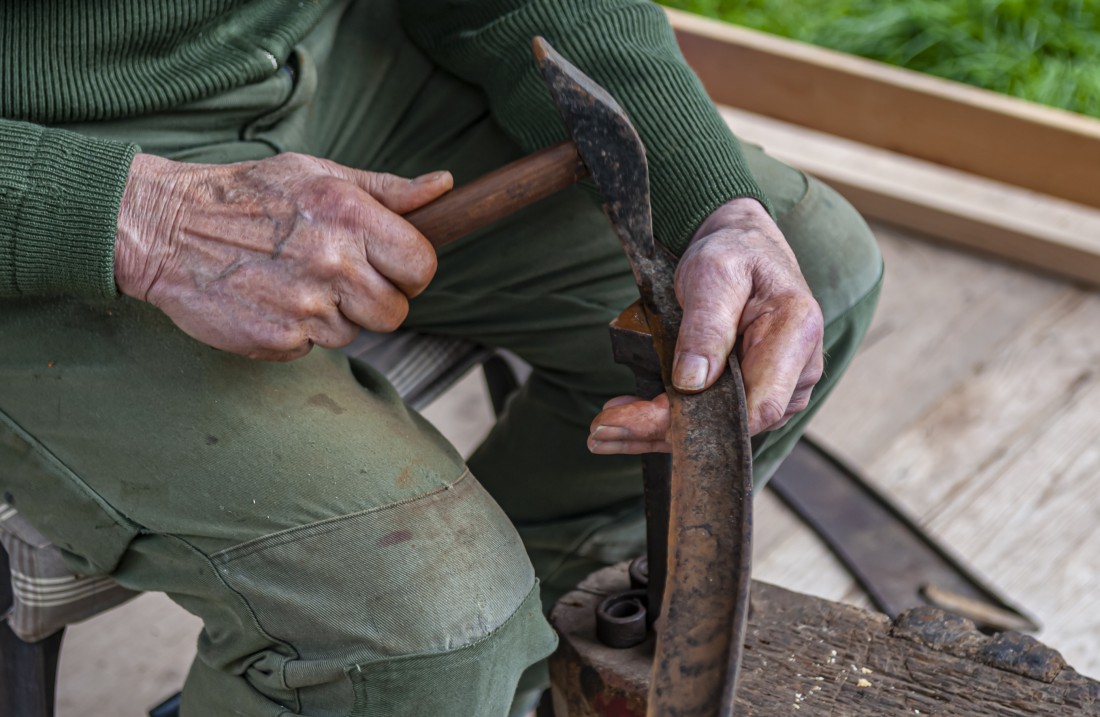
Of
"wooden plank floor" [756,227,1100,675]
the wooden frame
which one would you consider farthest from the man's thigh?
the wooden frame

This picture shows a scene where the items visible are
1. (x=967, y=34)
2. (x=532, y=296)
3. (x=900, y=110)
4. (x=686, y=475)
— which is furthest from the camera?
(x=967, y=34)

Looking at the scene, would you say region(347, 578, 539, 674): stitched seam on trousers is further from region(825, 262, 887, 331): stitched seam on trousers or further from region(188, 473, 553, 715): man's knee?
region(825, 262, 887, 331): stitched seam on trousers

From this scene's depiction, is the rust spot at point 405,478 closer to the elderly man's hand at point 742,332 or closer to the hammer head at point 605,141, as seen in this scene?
the elderly man's hand at point 742,332

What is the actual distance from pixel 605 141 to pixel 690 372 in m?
Result: 0.20

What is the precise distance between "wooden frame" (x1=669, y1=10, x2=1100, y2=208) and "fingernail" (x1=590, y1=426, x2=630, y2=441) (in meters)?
1.62

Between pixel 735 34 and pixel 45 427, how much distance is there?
1.84 metres

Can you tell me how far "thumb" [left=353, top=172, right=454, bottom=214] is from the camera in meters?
0.97

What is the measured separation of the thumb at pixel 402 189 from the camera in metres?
0.97

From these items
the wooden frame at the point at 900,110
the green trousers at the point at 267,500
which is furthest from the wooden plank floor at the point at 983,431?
the green trousers at the point at 267,500

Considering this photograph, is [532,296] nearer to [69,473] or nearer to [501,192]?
[501,192]

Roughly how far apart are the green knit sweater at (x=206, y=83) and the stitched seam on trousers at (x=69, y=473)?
0.13 m

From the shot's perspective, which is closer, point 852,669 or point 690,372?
point 690,372

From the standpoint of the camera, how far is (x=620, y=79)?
44.3 inches

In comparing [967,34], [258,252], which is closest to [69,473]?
[258,252]
